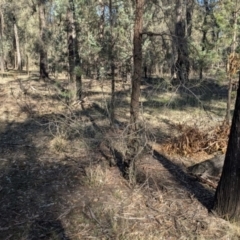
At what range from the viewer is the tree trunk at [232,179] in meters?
4.06

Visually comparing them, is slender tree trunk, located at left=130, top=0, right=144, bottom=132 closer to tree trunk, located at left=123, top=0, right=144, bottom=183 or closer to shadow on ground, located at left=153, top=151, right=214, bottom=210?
tree trunk, located at left=123, top=0, right=144, bottom=183

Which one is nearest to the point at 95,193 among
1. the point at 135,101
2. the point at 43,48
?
the point at 135,101

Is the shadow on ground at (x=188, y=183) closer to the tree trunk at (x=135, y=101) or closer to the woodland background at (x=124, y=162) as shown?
the woodland background at (x=124, y=162)

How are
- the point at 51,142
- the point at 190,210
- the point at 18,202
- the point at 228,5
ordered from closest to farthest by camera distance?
the point at 190,210 < the point at 18,202 < the point at 51,142 < the point at 228,5

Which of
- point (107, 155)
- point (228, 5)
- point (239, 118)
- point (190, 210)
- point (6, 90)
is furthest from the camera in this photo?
point (6, 90)

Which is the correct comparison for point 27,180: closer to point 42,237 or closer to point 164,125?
point 42,237

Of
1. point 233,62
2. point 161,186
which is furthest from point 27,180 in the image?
point 233,62

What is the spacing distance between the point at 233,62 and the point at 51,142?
15.4 ft

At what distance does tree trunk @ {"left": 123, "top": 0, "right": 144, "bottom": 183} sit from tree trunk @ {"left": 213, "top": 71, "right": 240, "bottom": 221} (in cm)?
141

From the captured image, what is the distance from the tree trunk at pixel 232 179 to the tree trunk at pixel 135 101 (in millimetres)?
1407

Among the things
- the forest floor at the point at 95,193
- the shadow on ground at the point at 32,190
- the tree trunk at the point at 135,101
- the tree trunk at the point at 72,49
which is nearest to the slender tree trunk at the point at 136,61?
the tree trunk at the point at 135,101

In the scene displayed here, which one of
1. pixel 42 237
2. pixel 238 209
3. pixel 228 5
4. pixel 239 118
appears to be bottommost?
pixel 42 237

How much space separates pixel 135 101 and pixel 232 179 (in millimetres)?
1941

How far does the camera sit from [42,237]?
4023 millimetres
